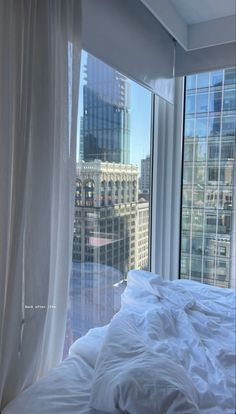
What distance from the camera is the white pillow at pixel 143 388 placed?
81 centimetres

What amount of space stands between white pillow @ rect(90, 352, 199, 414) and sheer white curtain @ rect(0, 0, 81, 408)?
265 millimetres

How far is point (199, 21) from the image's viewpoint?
6.81 ft

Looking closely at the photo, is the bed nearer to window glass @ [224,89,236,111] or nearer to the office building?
the office building

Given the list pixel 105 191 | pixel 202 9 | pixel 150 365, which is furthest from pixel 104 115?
pixel 150 365

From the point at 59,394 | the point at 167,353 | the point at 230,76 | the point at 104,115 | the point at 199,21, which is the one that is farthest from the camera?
the point at 230,76

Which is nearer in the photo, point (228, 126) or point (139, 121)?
point (139, 121)

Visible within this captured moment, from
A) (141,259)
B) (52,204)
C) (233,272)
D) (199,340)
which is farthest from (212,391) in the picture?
(233,272)

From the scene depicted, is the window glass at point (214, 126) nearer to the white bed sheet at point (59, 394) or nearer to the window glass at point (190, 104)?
the window glass at point (190, 104)

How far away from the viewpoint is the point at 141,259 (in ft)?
7.37

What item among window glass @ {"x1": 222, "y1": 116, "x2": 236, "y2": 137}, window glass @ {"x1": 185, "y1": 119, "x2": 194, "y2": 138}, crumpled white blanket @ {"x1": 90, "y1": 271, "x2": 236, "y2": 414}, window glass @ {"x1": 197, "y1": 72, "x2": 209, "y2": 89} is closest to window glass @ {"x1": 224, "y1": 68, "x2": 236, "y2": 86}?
window glass @ {"x1": 197, "y1": 72, "x2": 209, "y2": 89}

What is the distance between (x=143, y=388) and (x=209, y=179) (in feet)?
5.90

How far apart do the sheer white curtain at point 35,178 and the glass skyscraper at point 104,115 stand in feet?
1.17

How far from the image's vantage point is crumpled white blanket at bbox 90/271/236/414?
0.84 meters

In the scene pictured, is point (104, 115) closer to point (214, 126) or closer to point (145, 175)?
point (145, 175)
